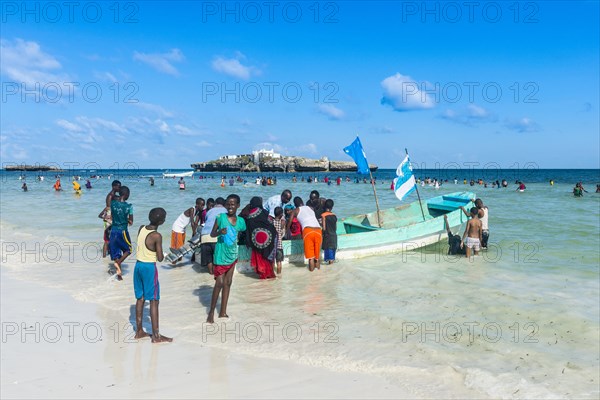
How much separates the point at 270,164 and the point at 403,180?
418ft

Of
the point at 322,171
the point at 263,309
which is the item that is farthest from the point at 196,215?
the point at 322,171

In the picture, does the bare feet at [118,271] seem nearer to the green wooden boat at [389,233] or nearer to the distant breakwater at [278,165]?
the green wooden boat at [389,233]

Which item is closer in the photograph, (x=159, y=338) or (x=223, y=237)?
(x=159, y=338)

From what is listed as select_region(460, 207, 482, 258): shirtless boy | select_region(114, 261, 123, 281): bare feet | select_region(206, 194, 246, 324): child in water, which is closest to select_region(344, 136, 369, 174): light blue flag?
select_region(460, 207, 482, 258): shirtless boy

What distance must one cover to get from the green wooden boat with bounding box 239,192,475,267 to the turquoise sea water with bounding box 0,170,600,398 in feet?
1.10

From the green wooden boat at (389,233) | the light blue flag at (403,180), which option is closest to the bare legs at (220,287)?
the green wooden boat at (389,233)

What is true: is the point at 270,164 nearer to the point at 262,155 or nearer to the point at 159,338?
the point at 262,155

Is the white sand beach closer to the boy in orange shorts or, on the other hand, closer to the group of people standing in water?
the group of people standing in water

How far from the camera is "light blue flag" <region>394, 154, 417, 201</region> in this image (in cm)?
1419

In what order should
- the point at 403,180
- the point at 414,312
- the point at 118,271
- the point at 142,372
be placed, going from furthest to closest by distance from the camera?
the point at 403,180 < the point at 118,271 < the point at 414,312 < the point at 142,372

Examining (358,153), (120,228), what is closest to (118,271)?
(120,228)

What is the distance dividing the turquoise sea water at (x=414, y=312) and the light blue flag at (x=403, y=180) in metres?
1.92

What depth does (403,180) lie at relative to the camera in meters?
14.3

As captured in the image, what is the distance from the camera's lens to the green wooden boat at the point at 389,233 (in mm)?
10906
